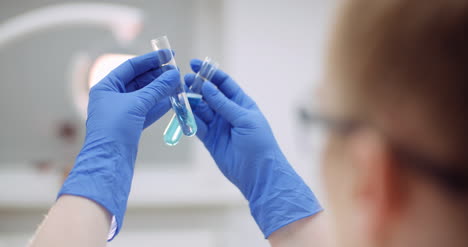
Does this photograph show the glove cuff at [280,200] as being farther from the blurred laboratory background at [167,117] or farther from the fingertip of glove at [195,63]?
the blurred laboratory background at [167,117]

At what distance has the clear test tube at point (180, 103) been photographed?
106cm

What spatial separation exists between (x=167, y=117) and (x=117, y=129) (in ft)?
4.96

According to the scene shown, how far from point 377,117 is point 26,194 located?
208cm

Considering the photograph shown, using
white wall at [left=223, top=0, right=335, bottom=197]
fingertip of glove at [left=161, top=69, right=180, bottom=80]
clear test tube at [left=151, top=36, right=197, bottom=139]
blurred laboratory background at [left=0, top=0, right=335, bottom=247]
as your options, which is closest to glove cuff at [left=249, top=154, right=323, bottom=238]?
clear test tube at [left=151, top=36, right=197, bottom=139]

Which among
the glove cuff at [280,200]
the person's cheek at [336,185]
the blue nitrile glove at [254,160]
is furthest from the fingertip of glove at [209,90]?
the person's cheek at [336,185]

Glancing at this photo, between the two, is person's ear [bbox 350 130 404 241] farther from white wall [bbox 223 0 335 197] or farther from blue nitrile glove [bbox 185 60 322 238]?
white wall [bbox 223 0 335 197]

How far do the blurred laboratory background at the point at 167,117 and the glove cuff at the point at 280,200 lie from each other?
3.00ft

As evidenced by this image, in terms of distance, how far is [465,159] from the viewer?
0.48 m

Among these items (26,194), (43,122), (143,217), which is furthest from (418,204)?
(43,122)

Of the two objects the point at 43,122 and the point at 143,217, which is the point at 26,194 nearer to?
the point at 43,122

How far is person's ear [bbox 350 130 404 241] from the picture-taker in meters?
0.52

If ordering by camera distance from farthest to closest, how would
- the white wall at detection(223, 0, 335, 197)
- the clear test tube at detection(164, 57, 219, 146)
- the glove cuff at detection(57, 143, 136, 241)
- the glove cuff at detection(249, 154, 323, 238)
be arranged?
the white wall at detection(223, 0, 335, 197) → the clear test tube at detection(164, 57, 219, 146) → the glove cuff at detection(249, 154, 323, 238) → the glove cuff at detection(57, 143, 136, 241)

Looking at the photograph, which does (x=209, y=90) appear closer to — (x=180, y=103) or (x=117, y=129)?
(x=180, y=103)

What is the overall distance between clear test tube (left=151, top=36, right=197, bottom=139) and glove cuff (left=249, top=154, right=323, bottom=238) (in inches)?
8.5
